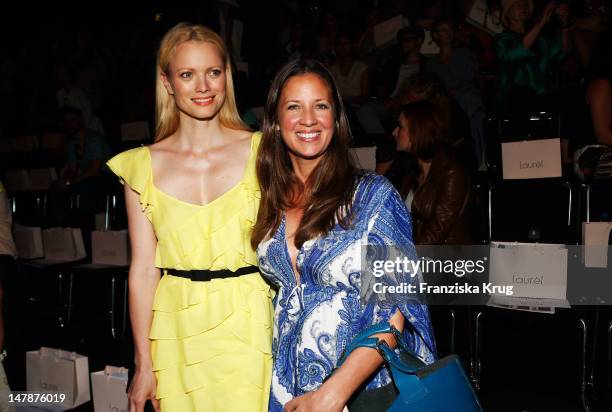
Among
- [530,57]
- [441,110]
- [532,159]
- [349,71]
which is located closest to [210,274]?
[532,159]

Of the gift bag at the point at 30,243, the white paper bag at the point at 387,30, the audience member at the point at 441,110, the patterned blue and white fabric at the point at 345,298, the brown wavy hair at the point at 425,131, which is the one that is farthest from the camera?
the white paper bag at the point at 387,30

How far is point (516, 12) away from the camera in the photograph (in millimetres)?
4777

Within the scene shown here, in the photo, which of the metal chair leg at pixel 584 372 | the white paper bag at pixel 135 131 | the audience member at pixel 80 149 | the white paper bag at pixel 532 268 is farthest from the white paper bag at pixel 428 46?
the metal chair leg at pixel 584 372

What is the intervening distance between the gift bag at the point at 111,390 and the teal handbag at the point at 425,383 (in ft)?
6.34

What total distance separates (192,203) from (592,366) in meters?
2.50

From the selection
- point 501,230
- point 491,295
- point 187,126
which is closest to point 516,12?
point 501,230

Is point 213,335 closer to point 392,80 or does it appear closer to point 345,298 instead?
Answer: point 345,298

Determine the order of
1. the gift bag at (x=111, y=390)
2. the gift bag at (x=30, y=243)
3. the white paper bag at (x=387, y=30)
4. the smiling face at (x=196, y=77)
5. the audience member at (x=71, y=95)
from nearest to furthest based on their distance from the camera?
1. the smiling face at (x=196, y=77)
2. the gift bag at (x=111, y=390)
3. the gift bag at (x=30, y=243)
4. the white paper bag at (x=387, y=30)
5. the audience member at (x=71, y=95)

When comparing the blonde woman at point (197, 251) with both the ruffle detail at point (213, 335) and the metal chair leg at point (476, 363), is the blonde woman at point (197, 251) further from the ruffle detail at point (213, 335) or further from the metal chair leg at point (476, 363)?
the metal chair leg at point (476, 363)

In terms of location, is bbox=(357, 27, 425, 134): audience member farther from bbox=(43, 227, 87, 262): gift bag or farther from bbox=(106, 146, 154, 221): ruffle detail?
bbox=(106, 146, 154, 221): ruffle detail

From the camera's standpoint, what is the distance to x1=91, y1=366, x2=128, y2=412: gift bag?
10.3 feet

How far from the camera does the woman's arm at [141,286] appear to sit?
2.05 metres

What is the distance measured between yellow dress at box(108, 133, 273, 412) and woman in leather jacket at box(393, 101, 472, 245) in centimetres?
196

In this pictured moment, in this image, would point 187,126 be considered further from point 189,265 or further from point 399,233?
point 399,233
